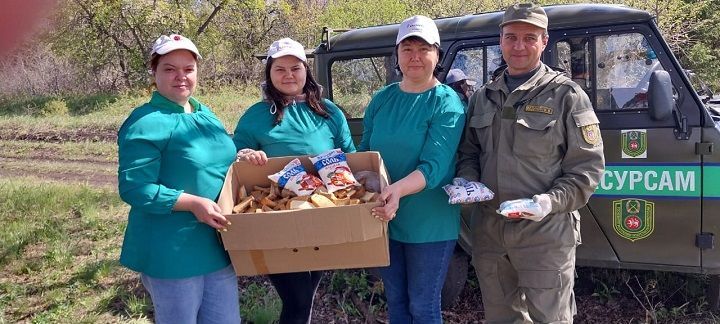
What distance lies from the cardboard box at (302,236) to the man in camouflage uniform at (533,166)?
1.84 feet

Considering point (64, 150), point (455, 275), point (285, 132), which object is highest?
point (285, 132)

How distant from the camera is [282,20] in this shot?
2420 centimetres

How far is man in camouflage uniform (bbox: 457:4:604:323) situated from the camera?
263 centimetres

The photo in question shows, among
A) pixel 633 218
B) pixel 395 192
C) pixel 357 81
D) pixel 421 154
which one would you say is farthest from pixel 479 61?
pixel 395 192

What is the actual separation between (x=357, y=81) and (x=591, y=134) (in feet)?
7.61

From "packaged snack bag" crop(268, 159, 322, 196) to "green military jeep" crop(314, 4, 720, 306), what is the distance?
1577mm

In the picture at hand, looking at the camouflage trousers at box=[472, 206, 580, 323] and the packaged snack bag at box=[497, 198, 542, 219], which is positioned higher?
the packaged snack bag at box=[497, 198, 542, 219]

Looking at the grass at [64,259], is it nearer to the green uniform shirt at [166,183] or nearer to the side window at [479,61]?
the green uniform shirt at [166,183]

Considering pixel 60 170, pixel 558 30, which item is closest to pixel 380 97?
pixel 558 30

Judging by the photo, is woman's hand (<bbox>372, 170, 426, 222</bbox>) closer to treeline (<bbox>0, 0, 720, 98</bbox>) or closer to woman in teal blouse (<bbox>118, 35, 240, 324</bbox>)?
woman in teal blouse (<bbox>118, 35, 240, 324</bbox>)

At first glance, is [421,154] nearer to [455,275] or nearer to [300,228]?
[300,228]

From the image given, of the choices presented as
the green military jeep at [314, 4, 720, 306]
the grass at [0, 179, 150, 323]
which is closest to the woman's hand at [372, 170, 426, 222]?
the green military jeep at [314, 4, 720, 306]

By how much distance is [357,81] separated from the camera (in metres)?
4.65

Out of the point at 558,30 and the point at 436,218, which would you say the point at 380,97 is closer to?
Result: the point at 436,218
